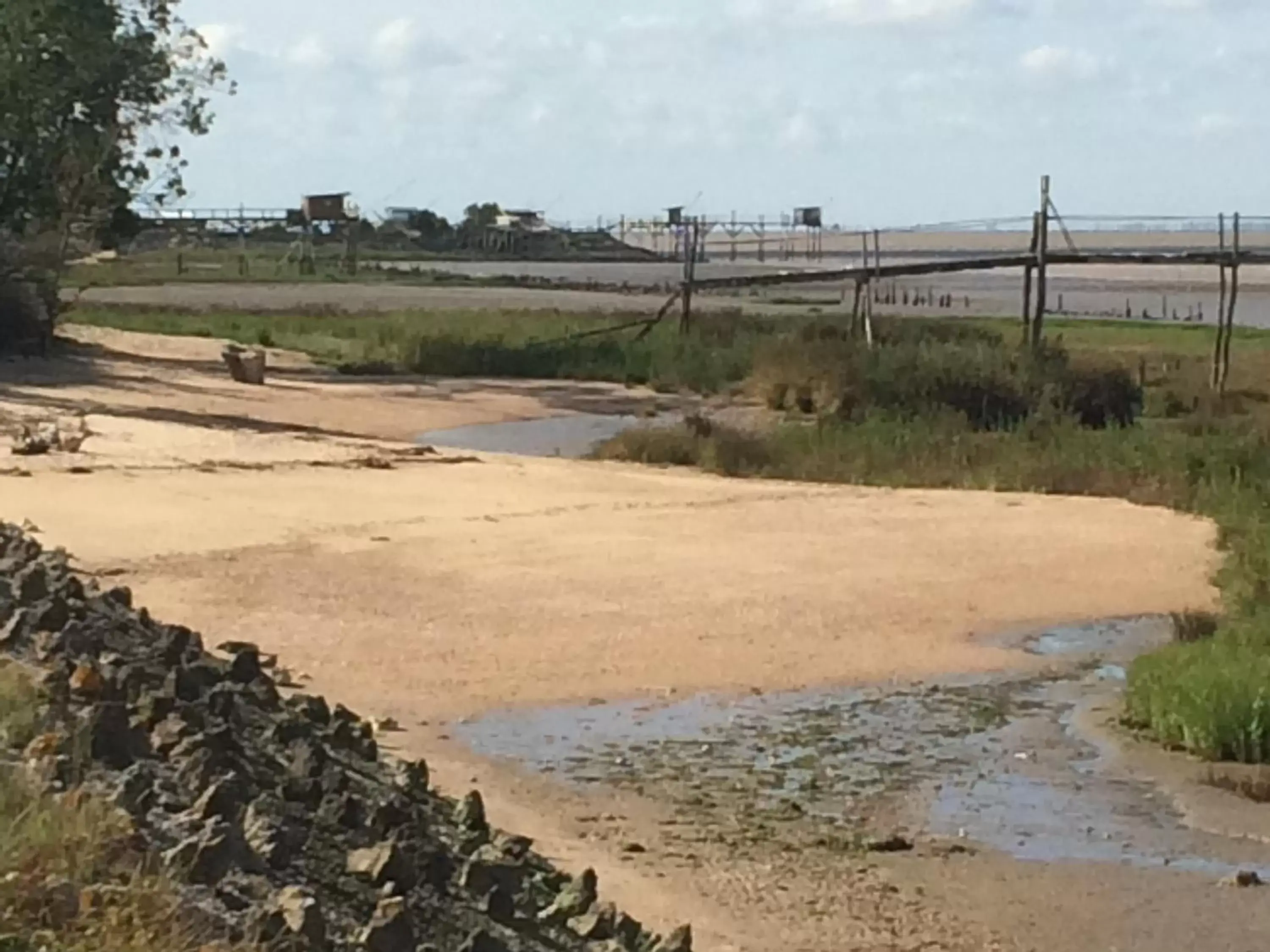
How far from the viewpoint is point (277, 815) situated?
7711 mm

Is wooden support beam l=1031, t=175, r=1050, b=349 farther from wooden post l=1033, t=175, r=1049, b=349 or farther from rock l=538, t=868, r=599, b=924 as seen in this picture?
rock l=538, t=868, r=599, b=924

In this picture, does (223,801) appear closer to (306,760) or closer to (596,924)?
(596,924)

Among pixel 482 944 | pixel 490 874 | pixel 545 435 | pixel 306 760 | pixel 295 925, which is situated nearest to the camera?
pixel 295 925

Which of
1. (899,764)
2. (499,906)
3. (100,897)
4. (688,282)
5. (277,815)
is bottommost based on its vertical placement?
(899,764)

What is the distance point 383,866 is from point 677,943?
3.07 ft

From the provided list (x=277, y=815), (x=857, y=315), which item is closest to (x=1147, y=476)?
(x=857, y=315)

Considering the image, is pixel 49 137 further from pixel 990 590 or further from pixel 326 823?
pixel 326 823

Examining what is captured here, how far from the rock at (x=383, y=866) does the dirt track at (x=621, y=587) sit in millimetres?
1386

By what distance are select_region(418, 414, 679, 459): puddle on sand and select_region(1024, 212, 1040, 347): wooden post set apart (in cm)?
471

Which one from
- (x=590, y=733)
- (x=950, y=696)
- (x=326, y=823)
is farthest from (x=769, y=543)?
(x=326, y=823)

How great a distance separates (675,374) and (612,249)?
71260 mm

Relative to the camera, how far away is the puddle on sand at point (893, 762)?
1006 centimetres

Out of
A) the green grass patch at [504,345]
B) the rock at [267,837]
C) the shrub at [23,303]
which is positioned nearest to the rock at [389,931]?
the rock at [267,837]

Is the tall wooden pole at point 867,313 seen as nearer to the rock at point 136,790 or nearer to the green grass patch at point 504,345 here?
the green grass patch at point 504,345
